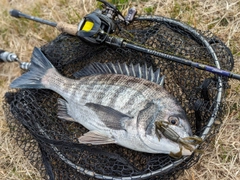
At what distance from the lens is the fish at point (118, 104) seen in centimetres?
260

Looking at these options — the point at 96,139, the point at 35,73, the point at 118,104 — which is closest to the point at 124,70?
the point at 118,104

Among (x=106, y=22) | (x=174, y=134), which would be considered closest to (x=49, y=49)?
(x=106, y=22)

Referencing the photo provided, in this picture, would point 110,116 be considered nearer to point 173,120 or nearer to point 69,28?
point 173,120

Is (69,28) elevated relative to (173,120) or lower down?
elevated

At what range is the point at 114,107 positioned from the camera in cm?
282

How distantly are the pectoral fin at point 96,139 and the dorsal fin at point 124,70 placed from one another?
612 millimetres

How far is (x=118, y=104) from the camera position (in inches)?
110

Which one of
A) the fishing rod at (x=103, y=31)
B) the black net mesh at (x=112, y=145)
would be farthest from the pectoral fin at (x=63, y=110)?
the fishing rod at (x=103, y=31)

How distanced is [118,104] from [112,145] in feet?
1.70

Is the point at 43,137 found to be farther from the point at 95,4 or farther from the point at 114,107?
the point at 95,4

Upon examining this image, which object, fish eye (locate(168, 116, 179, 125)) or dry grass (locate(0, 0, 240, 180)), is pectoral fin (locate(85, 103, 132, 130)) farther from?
dry grass (locate(0, 0, 240, 180))

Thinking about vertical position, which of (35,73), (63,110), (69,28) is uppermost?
(69,28)

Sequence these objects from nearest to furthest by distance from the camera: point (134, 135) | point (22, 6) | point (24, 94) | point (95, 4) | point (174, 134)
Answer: point (174, 134) → point (134, 135) → point (24, 94) → point (95, 4) → point (22, 6)

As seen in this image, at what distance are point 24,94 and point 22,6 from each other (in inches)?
62.1
